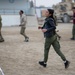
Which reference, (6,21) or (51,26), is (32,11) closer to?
(6,21)

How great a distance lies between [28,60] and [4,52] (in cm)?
225

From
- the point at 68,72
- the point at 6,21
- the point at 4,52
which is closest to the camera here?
the point at 68,72

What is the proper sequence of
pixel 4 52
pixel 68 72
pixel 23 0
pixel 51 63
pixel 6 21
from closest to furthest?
pixel 68 72, pixel 51 63, pixel 4 52, pixel 6 21, pixel 23 0

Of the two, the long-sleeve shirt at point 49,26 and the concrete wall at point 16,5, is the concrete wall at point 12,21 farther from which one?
the long-sleeve shirt at point 49,26

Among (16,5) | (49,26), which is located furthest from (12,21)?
(49,26)

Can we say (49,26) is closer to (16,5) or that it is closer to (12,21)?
(12,21)

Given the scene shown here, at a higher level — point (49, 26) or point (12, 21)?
point (49, 26)

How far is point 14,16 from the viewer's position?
36.3 meters

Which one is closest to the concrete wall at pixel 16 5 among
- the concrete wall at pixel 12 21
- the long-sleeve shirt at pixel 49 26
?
the concrete wall at pixel 12 21

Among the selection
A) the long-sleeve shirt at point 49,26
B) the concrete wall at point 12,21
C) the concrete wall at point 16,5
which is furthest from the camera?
the concrete wall at point 16,5

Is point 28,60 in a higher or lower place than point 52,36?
lower

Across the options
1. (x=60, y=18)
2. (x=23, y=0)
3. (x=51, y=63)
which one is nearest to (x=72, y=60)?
(x=51, y=63)

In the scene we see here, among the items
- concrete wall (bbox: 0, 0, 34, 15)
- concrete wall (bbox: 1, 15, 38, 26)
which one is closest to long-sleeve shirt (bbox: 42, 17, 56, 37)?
concrete wall (bbox: 1, 15, 38, 26)

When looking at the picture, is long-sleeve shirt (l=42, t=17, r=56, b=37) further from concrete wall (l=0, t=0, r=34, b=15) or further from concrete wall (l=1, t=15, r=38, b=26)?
concrete wall (l=0, t=0, r=34, b=15)
